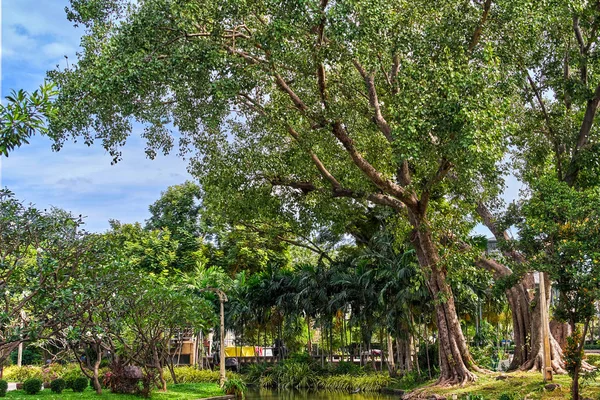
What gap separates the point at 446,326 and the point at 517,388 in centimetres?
257

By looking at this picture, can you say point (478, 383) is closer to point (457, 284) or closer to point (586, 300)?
point (457, 284)

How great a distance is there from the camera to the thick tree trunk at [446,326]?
595 inches

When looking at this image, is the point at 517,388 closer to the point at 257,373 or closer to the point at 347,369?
the point at 347,369

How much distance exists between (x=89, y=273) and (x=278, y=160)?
7.89 metres

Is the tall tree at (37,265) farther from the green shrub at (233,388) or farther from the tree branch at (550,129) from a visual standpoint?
the tree branch at (550,129)

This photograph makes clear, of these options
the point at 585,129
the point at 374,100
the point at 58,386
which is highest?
the point at 374,100

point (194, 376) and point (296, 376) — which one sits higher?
point (194, 376)

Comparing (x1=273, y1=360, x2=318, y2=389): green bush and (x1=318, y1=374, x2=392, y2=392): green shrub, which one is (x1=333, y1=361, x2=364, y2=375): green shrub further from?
(x1=273, y1=360, x2=318, y2=389): green bush

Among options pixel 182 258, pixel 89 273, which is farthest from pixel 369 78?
pixel 182 258

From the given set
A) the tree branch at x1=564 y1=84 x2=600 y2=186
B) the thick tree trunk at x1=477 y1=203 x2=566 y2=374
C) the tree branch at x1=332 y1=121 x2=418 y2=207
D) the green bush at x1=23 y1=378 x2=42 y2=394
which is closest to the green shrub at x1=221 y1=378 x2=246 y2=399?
the green bush at x1=23 y1=378 x2=42 y2=394

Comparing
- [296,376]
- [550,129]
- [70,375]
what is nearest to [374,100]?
[550,129]

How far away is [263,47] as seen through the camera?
12.1 meters

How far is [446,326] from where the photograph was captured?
15547mm

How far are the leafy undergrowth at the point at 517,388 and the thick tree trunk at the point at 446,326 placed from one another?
1.55 ft
